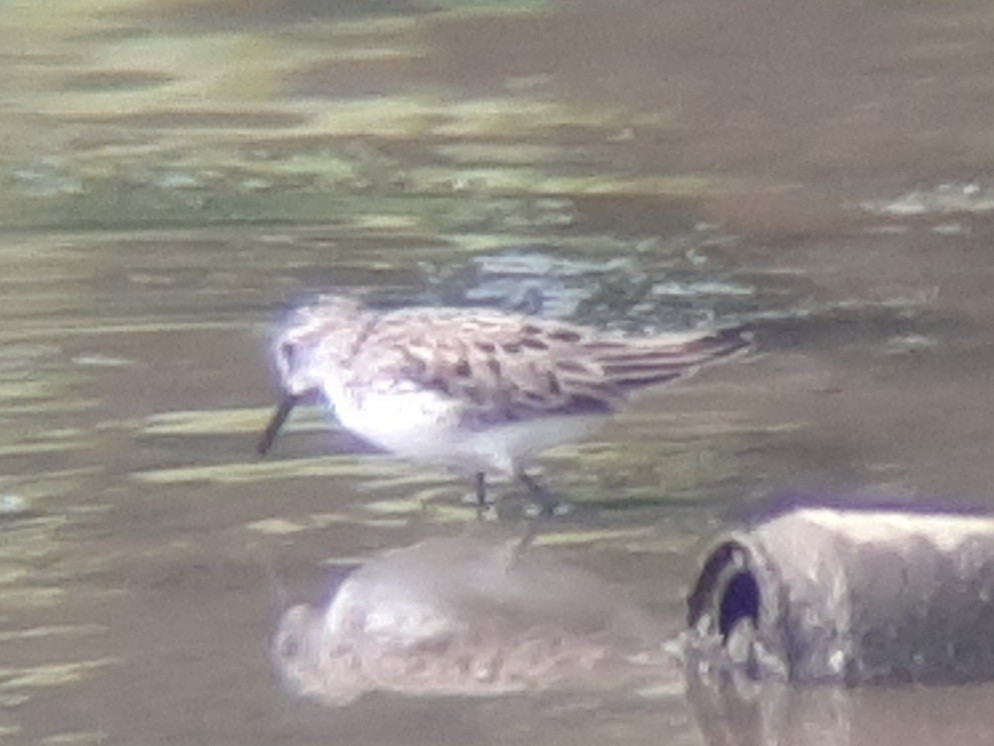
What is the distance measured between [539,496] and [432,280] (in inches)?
95.9

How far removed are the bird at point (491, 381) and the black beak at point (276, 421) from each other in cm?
19

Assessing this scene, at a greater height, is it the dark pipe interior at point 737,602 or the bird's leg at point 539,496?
the dark pipe interior at point 737,602

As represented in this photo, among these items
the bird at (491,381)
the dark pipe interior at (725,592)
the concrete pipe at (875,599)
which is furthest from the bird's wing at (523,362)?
the concrete pipe at (875,599)

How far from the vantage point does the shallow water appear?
7145mm

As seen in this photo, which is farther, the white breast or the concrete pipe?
the white breast

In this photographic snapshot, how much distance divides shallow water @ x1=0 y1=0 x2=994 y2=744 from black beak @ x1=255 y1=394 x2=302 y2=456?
0.22ft

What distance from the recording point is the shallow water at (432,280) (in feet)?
23.4

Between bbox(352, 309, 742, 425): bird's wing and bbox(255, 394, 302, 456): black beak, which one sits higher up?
bbox(352, 309, 742, 425): bird's wing

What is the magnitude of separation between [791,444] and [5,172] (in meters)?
4.77

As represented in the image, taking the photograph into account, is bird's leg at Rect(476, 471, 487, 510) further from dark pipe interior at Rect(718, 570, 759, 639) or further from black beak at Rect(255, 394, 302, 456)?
dark pipe interior at Rect(718, 570, 759, 639)

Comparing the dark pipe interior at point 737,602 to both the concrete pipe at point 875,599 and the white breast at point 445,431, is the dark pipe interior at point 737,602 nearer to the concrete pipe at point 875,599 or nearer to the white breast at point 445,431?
the concrete pipe at point 875,599

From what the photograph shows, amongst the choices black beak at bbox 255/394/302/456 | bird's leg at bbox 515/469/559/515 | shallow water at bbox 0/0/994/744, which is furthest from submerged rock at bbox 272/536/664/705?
black beak at bbox 255/394/302/456

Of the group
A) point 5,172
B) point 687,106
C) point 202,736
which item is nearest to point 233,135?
point 5,172

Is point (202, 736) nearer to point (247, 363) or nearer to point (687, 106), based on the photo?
point (247, 363)
